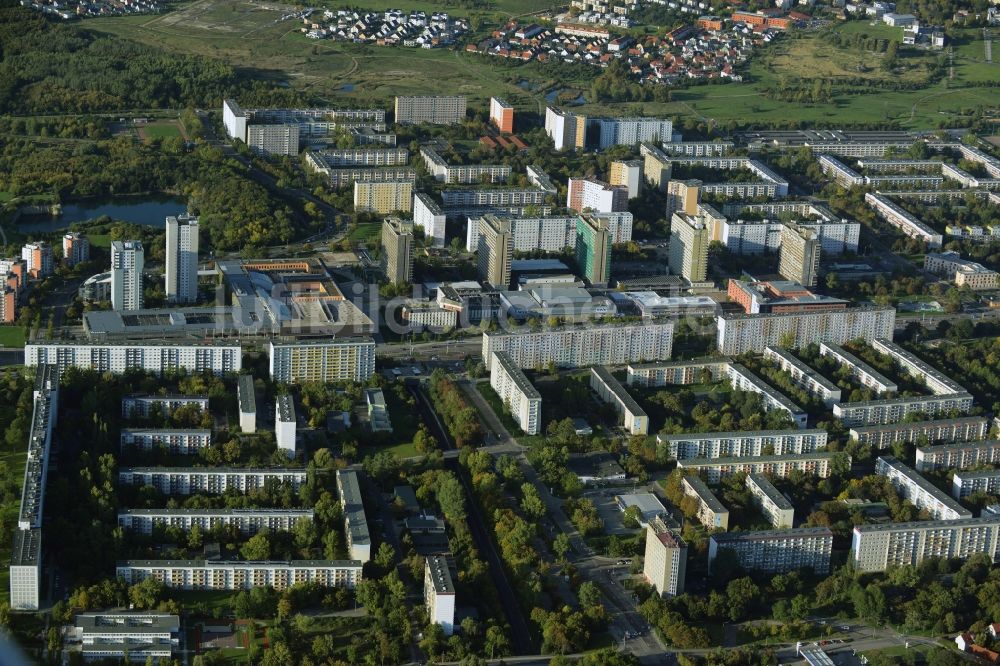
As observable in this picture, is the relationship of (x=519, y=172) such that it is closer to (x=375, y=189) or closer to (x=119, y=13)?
(x=375, y=189)

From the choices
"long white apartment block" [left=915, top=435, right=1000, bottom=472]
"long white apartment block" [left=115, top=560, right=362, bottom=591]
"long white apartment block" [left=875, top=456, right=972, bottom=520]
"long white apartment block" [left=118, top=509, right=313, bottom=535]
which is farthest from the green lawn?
"long white apartment block" [left=915, top=435, right=1000, bottom=472]

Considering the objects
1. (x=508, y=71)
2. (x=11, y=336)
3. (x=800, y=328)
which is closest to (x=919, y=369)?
(x=800, y=328)

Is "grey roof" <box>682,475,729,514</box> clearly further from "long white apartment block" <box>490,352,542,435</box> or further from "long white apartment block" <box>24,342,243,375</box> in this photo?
"long white apartment block" <box>24,342,243,375</box>

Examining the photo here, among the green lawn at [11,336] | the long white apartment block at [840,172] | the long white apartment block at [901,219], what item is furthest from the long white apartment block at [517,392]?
the long white apartment block at [840,172]

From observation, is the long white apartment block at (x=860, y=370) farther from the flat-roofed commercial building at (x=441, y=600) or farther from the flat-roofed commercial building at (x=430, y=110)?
the flat-roofed commercial building at (x=430, y=110)

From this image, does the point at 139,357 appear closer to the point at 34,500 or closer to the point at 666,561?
the point at 34,500
